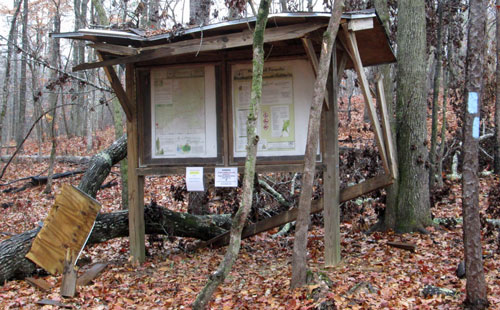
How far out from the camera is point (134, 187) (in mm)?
6812

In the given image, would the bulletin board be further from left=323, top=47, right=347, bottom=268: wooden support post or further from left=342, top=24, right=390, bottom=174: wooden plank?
left=342, top=24, right=390, bottom=174: wooden plank

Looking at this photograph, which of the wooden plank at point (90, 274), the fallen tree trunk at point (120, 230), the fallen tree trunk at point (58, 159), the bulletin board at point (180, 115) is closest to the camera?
the wooden plank at point (90, 274)

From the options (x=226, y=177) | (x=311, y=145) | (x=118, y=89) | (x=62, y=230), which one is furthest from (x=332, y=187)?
(x=62, y=230)

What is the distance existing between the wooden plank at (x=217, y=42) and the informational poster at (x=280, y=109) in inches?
33.4

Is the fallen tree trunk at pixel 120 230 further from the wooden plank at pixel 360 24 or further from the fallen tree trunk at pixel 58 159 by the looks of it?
the fallen tree trunk at pixel 58 159

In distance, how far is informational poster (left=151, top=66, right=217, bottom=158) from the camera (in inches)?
258

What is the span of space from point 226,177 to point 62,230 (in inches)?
98.8

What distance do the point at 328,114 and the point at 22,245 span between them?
4.74 metres

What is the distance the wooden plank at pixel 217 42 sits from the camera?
5.41 metres

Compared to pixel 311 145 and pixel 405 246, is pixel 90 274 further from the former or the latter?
pixel 405 246

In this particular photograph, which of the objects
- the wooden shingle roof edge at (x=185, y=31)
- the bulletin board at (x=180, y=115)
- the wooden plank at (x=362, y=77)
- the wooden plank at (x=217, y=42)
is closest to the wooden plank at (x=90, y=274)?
the bulletin board at (x=180, y=115)

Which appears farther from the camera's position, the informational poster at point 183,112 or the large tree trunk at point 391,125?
the large tree trunk at point 391,125

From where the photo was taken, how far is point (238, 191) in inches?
365

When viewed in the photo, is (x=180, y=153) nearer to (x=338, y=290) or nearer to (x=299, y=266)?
(x=299, y=266)
